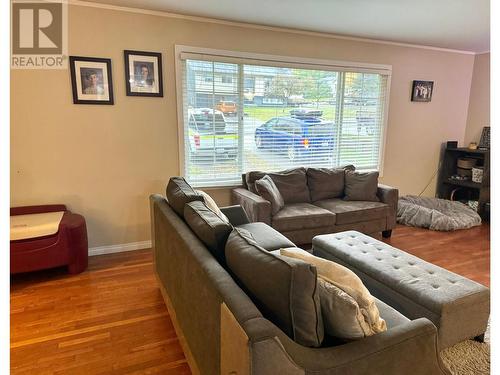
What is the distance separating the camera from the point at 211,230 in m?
1.68

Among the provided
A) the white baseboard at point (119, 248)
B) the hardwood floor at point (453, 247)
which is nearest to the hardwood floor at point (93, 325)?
the white baseboard at point (119, 248)

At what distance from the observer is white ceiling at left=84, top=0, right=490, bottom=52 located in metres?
2.97

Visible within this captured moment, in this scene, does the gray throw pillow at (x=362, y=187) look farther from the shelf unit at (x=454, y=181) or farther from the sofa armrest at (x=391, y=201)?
the shelf unit at (x=454, y=181)

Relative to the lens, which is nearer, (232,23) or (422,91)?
(232,23)

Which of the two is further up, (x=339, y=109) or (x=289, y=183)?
(x=339, y=109)

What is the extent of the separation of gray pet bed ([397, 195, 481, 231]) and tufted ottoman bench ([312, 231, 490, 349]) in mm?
2115

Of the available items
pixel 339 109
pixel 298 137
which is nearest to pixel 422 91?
pixel 339 109

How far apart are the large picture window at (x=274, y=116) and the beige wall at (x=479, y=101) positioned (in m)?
1.77

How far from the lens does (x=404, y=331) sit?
132 centimetres

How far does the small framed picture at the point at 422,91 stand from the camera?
15.8ft

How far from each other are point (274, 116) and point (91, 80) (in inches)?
79.9

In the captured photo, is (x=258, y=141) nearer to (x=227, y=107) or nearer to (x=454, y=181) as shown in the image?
(x=227, y=107)

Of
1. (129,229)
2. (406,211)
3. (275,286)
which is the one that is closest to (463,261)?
(406,211)

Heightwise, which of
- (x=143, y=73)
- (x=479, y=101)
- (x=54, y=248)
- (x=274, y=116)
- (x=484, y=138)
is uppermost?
(x=479, y=101)
